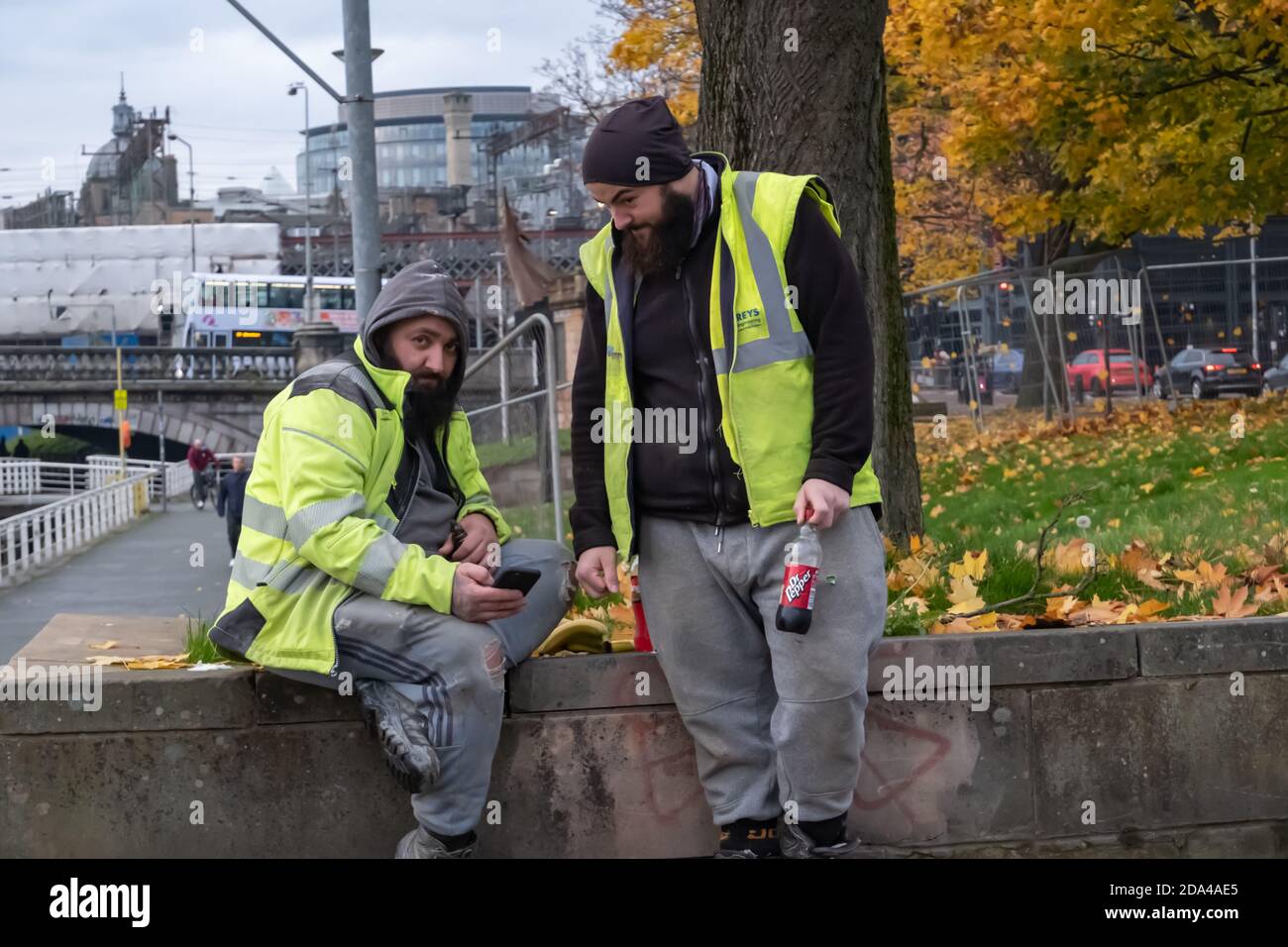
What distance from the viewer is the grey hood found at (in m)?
4.51

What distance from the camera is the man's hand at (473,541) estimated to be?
469 cm

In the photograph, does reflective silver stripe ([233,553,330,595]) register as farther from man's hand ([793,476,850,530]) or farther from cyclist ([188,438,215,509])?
cyclist ([188,438,215,509])

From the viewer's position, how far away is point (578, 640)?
5016 millimetres

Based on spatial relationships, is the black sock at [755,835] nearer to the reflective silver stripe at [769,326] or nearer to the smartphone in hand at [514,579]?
the smartphone in hand at [514,579]

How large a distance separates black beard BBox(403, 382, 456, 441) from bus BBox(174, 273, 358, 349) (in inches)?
2903

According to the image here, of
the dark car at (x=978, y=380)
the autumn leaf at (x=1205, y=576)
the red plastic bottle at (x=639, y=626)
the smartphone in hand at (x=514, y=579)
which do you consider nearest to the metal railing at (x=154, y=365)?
the dark car at (x=978, y=380)

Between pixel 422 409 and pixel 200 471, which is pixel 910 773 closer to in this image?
pixel 422 409

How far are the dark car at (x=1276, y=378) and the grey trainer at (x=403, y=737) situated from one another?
19209mm

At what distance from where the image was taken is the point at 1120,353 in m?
20.6

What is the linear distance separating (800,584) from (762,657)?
19.6 inches

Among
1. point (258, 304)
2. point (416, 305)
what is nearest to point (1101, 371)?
point (416, 305)

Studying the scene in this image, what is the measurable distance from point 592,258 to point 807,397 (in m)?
0.72

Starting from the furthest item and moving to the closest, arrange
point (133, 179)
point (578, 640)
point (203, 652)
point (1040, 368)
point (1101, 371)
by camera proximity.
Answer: point (133, 179) < point (1101, 371) < point (1040, 368) < point (203, 652) < point (578, 640)
